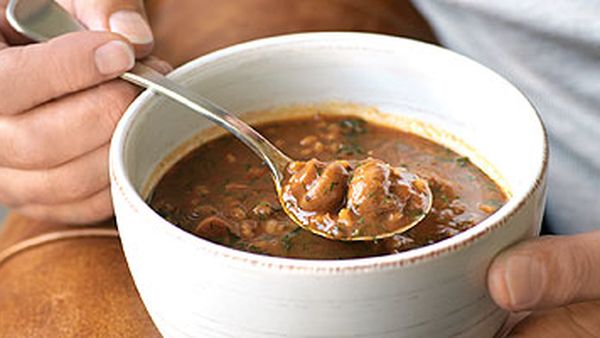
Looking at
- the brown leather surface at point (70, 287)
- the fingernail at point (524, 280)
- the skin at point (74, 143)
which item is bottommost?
the brown leather surface at point (70, 287)

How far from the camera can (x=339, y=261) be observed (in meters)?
0.81

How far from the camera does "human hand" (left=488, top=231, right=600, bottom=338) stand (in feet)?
2.86

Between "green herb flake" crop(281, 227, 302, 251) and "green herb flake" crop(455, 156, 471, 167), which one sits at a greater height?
"green herb flake" crop(281, 227, 302, 251)

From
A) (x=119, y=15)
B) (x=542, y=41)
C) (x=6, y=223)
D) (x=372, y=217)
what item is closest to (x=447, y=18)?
(x=542, y=41)

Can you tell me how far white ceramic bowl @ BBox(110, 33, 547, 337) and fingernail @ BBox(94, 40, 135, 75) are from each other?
69 millimetres

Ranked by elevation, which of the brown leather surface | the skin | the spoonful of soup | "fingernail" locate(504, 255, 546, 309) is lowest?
the brown leather surface

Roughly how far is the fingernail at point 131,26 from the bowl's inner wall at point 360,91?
0.42 feet

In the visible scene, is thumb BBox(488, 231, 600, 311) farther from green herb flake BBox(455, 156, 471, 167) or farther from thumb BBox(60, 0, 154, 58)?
thumb BBox(60, 0, 154, 58)

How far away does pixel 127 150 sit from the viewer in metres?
1.03

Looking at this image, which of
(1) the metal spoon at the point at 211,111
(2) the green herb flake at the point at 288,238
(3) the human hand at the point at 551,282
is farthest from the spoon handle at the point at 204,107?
(3) the human hand at the point at 551,282

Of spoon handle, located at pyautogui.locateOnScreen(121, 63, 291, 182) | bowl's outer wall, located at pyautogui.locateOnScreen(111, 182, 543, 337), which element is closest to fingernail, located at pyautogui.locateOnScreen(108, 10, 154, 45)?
spoon handle, located at pyautogui.locateOnScreen(121, 63, 291, 182)

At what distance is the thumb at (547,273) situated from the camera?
869mm

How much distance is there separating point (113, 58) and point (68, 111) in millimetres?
106

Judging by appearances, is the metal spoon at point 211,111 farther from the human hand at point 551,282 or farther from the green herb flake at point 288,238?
the human hand at point 551,282
